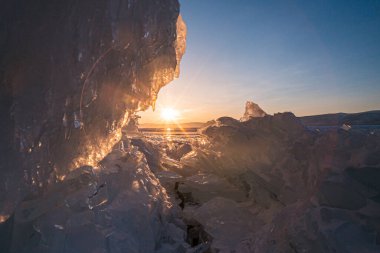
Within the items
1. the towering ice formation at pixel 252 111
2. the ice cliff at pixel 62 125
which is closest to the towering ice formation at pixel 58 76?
the ice cliff at pixel 62 125

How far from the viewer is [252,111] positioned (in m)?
5.06

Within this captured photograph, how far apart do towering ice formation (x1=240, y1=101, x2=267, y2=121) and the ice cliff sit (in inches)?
99.6

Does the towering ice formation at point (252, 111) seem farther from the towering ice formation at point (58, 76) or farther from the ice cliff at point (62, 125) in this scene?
the ice cliff at point (62, 125)

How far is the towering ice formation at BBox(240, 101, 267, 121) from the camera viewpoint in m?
4.78

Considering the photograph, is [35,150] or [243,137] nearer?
[35,150]

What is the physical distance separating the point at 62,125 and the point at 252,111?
11.3 feet

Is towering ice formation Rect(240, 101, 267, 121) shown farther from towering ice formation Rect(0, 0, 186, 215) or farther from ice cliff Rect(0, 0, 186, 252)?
ice cliff Rect(0, 0, 186, 252)

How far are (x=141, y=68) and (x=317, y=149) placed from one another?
229 centimetres

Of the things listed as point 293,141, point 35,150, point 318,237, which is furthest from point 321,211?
point 35,150

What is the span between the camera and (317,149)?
2.96 metres

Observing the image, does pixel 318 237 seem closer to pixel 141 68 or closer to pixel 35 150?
pixel 35 150

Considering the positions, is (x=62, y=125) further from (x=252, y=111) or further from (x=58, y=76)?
(x=252, y=111)

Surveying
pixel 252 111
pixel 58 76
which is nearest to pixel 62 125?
pixel 58 76

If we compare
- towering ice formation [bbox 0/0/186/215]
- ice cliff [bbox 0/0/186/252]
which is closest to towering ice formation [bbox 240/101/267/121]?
towering ice formation [bbox 0/0/186/215]
